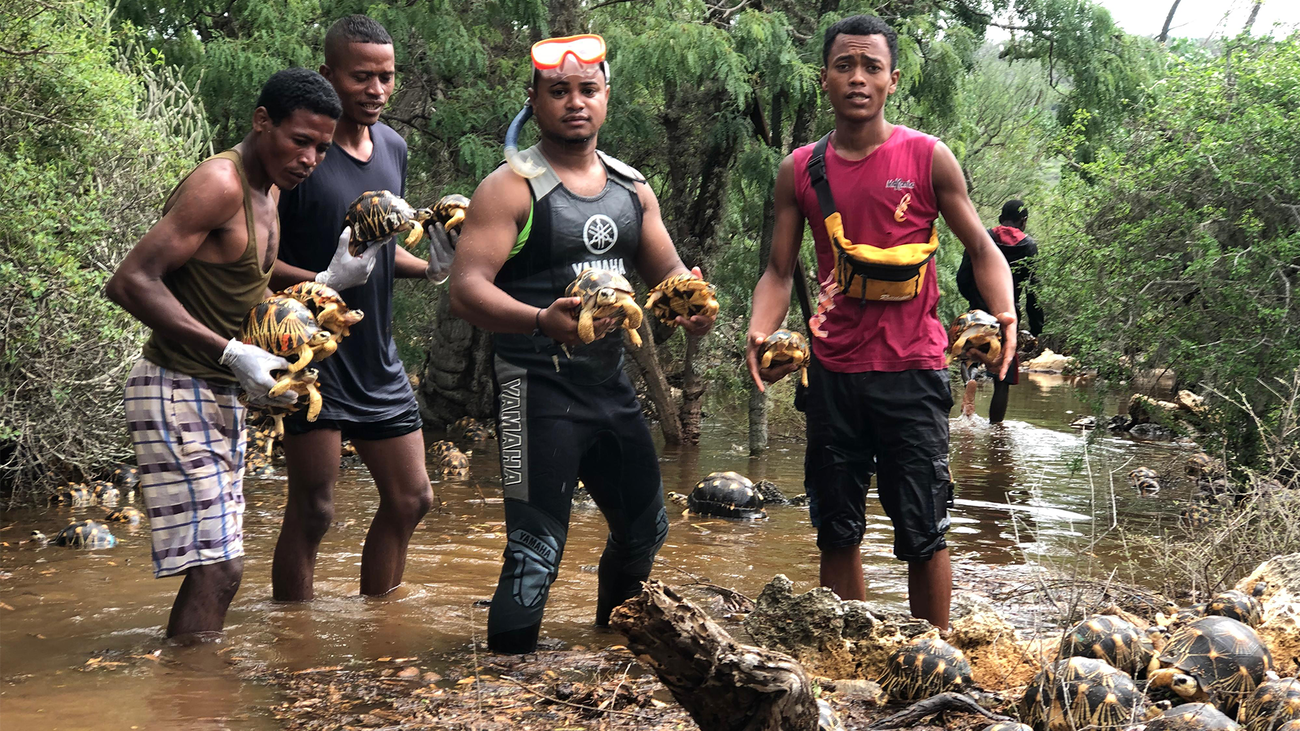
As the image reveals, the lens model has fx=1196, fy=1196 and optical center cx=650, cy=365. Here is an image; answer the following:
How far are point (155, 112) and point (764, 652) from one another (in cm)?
808

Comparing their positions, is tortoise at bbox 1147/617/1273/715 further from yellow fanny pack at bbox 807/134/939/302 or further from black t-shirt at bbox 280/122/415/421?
black t-shirt at bbox 280/122/415/421

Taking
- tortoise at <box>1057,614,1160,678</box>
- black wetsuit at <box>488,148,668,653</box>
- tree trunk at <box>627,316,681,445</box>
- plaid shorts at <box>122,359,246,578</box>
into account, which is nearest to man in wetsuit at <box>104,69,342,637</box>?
plaid shorts at <box>122,359,246,578</box>

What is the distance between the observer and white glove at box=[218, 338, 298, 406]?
3.84 m

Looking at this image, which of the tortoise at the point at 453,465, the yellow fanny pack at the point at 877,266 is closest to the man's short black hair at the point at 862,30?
the yellow fanny pack at the point at 877,266

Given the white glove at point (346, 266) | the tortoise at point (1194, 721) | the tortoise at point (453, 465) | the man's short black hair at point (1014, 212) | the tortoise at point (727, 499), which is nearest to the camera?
the tortoise at point (1194, 721)

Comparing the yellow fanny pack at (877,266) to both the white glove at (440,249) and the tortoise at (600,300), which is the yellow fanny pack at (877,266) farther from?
the white glove at (440,249)

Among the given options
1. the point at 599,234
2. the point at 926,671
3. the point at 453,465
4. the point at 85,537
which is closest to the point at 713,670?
the point at 926,671

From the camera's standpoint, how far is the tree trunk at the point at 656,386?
11.2 m

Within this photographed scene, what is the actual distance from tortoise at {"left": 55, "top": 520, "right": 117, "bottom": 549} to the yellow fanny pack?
459 cm

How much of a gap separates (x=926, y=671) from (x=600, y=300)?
1.57 m

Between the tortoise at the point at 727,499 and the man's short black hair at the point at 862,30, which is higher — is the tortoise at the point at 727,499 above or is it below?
below

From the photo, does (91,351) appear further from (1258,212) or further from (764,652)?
(1258,212)

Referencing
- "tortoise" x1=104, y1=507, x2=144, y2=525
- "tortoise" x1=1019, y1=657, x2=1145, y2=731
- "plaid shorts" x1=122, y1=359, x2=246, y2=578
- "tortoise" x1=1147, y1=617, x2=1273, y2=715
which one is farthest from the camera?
"tortoise" x1=104, y1=507, x2=144, y2=525

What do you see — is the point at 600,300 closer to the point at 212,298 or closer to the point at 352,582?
the point at 212,298
